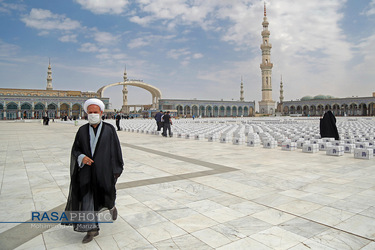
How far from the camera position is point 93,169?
8.91 feet

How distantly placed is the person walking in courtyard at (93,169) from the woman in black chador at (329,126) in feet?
32.9

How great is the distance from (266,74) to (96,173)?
67.0 metres

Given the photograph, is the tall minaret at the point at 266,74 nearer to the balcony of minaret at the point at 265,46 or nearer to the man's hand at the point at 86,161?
the balcony of minaret at the point at 265,46

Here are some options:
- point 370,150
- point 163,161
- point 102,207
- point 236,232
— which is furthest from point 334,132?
point 102,207

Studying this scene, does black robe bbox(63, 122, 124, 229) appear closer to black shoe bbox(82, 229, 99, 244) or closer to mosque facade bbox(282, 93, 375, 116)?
black shoe bbox(82, 229, 99, 244)

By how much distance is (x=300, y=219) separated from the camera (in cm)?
304

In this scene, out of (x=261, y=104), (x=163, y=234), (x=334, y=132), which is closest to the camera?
(x=163, y=234)

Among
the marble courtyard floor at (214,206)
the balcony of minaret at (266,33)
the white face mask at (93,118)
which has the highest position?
the balcony of minaret at (266,33)

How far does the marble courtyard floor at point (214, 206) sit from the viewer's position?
8.45ft

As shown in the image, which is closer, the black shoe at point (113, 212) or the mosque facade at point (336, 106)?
the black shoe at point (113, 212)

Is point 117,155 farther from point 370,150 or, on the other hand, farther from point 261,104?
point 261,104

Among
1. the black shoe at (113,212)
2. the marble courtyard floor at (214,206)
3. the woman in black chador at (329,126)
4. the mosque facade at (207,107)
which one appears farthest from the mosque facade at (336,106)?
the black shoe at (113,212)

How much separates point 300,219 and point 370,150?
17.3 ft

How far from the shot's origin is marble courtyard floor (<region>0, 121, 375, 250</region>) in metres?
2.57
